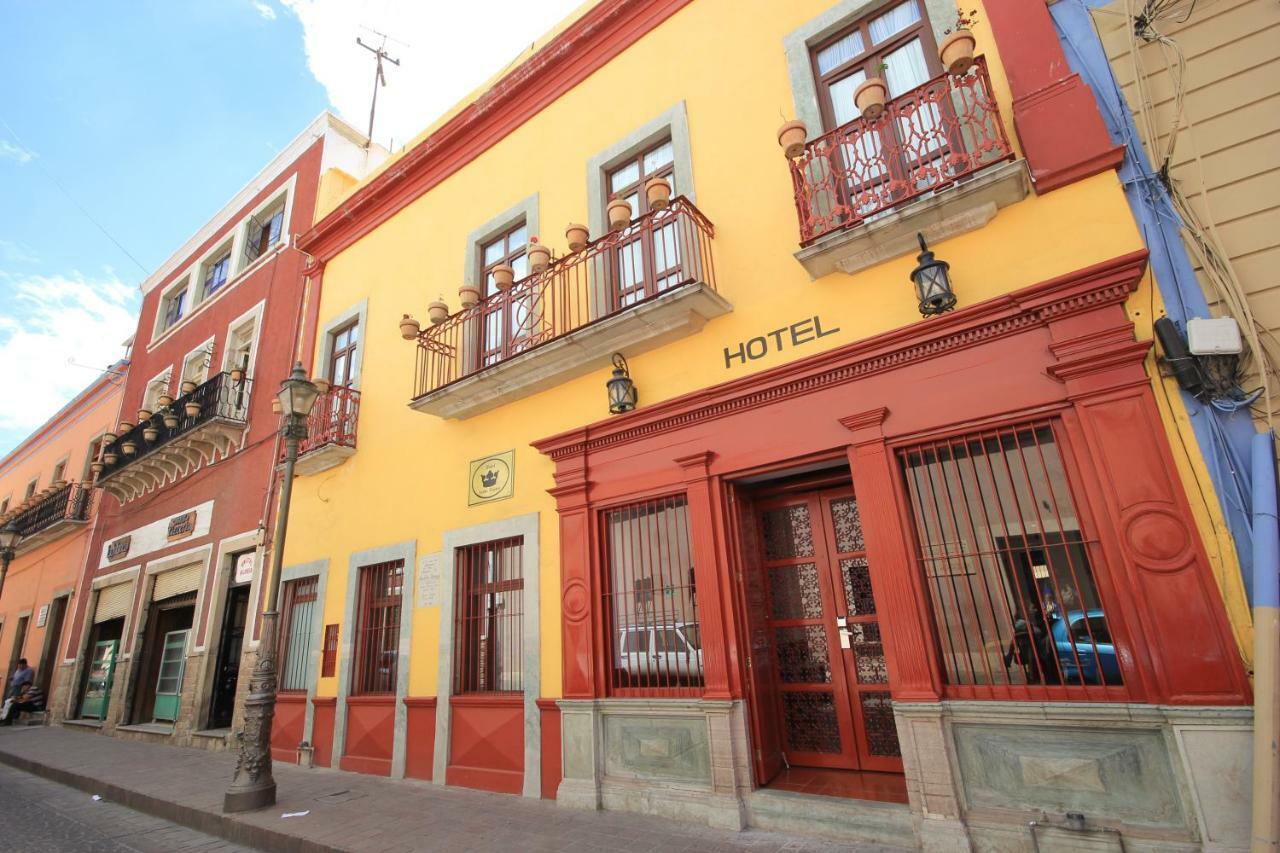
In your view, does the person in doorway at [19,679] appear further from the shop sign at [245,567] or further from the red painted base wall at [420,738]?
the red painted base wall at [420,738]

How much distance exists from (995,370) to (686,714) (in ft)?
11.9

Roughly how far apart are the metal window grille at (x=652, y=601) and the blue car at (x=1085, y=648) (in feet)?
8.57

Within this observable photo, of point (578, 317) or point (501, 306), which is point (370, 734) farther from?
point (578, 317)

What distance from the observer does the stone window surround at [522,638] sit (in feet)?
19.7

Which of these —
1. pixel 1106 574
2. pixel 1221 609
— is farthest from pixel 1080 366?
pixel 1221 609

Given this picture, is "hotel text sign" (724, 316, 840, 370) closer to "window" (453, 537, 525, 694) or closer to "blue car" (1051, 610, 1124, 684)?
"blue car" (1051, 610, 1124, 684)

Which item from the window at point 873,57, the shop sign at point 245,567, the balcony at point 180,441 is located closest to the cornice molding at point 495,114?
the window at point 873,57

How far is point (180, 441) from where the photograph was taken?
1189 cm

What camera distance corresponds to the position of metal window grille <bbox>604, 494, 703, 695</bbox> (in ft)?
17.9

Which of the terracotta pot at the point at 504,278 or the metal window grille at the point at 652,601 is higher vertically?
the terracotta pot at the point at 504,278

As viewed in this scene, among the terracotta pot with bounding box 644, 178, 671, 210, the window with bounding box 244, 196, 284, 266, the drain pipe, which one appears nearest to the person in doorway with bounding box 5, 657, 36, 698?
the window with bounding box 244, 196, 284, 266

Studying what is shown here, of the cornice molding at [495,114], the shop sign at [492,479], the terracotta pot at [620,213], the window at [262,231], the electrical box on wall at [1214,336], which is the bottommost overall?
the electrical box on wall at [1214,336]

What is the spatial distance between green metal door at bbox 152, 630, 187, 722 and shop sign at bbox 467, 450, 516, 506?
7.66 m

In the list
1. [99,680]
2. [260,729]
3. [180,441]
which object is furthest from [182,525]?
[260,729]
